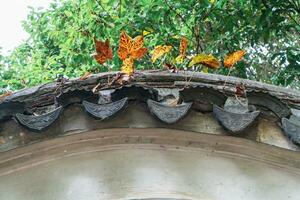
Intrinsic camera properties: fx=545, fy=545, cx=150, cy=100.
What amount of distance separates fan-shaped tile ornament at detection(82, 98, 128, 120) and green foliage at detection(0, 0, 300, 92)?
8.81 ft

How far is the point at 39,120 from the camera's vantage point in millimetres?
2129

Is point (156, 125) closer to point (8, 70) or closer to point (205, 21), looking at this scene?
point (205, 21)

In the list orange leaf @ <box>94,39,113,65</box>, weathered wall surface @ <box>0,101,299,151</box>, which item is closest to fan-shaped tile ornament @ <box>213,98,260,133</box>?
weathered wall surface @ <box>0,101,299,151</box>

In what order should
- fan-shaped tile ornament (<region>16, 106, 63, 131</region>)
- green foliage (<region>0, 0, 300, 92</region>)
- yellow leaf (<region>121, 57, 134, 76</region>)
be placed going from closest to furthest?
fan-shaped tile ornament (<region>16, 106, 63, 131</region>)
yellow leaf (<region>121, 57, 134, 76</region>)
green foliage (<region>0, 0, 300, 92</region>)

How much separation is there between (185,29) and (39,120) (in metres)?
4.53

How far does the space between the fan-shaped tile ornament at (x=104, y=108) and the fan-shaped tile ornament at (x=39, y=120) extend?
116 millimetres

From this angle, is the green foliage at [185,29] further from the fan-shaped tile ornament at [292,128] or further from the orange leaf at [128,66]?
the fan-shaped tile ornament at [292,128]

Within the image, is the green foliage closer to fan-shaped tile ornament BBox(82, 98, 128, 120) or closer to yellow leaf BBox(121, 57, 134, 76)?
yellow leaf BBox(121, 57, 134, 76)

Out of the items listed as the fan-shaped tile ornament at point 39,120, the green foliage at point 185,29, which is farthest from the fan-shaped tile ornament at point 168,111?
the green foliage at point 185,29

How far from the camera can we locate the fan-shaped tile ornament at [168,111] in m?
2.15

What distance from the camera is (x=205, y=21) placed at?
20.3ft

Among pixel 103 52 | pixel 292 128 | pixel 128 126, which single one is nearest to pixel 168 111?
pixel 128 126

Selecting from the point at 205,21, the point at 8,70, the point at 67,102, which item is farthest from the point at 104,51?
the point at 8,70

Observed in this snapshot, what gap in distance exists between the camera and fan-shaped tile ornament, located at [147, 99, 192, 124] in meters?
2.15
